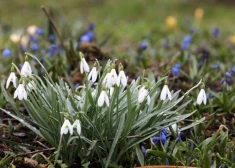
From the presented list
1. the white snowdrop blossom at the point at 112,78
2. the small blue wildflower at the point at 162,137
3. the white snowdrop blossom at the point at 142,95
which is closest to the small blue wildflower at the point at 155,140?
the small blue wildflower at the point at 162,137

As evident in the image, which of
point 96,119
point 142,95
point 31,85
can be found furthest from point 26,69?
point 142,95

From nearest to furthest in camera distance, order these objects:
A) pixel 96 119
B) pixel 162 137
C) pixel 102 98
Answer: pixel 102 98, pixel 96 119, pixel 162 137

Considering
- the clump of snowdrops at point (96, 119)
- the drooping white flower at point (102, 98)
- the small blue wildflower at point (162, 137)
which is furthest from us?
the small blue wildflower at point (162, 137)

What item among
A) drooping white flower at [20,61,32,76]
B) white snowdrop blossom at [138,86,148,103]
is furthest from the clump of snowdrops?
white snowdrop blossom at [138,86,148,103]

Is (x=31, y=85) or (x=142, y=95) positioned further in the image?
(x=31, y=85)

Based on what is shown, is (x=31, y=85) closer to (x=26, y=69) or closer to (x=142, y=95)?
(x=26, y=69)

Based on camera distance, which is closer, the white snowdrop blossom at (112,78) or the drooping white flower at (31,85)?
the white snowdrop blossom at (112,78)

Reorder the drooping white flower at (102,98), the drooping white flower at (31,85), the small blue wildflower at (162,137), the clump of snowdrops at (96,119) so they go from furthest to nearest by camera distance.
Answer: the small blue wildflower at (162,137) → the drooping white flower at (31,85) → the clump of snowdrops at (96,119) → the drooping white flower at (102,98)

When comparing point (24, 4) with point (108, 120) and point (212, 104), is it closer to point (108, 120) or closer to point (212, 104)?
point (212, 104)

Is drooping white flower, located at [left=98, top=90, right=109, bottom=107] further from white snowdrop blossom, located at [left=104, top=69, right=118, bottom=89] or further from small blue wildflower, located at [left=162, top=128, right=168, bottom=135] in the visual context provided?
small blue wildflower, located at [left=162, top=128, right=168, bottom=135]

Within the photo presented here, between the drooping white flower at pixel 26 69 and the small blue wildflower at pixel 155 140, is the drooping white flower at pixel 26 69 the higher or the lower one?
the higher one

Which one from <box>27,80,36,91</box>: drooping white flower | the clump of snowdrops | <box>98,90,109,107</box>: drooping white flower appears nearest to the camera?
<box>98,90,109,107</box>: drooping white flower

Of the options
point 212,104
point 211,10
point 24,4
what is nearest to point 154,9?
point 211,10

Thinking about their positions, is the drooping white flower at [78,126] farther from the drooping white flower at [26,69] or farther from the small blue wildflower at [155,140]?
the small blue wildflower at [155,140]
